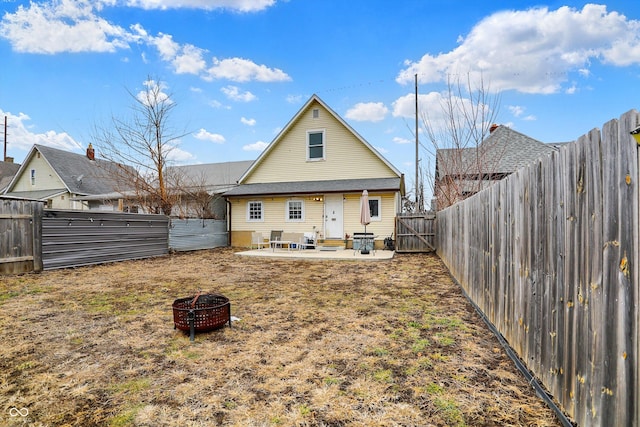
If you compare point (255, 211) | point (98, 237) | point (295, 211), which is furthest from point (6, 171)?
point (295, 211)

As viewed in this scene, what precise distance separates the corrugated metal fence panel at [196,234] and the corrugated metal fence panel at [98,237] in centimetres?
58

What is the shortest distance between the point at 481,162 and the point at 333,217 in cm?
690

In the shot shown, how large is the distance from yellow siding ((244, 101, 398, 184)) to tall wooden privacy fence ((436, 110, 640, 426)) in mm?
12082

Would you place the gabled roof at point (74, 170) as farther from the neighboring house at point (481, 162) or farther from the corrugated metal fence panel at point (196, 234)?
the neighboring house at point (481, 162)

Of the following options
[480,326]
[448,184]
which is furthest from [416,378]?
[448,184]

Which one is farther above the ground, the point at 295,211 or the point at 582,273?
the point at 295,211

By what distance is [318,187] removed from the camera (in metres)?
14.9

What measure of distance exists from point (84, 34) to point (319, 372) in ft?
54.7

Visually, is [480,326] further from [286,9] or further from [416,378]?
[286,9]

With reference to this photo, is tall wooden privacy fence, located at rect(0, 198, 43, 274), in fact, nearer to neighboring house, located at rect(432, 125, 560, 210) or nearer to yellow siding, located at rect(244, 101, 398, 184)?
yellow siding, located at rect(244, 101, 398, 184)

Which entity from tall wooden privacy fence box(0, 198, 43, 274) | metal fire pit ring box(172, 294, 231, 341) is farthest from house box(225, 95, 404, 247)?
metal fire pit ring box(172, 294, 231, 341)

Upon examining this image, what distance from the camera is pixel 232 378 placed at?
113 inches

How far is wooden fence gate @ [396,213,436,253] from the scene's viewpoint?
13.3 meters

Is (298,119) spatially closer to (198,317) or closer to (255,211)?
(255,211)
